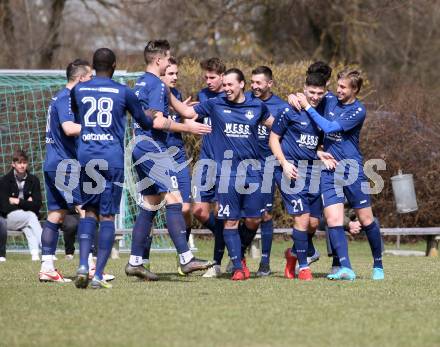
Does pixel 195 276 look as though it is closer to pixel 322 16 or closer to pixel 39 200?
pixel 39 200

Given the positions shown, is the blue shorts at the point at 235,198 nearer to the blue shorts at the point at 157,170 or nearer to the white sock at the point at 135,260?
the blue shorts at the point at 157,170

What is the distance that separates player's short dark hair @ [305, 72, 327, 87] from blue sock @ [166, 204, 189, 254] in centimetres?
185

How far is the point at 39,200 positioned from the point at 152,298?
7.64m

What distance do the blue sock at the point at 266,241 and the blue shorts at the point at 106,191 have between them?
2675 millimetres

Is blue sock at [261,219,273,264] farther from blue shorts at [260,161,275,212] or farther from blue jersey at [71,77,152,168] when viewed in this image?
blue jersey at [71,77,152,168]

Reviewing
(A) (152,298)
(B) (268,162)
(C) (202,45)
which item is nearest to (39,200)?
(B) (268,162)

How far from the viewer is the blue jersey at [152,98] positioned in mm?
9891

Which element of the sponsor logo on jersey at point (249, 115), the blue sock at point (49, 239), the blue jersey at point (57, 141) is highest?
the sponsor logo on jersey at point (249, 115)

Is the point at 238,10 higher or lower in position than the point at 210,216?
higher

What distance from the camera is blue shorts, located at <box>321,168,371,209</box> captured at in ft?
33.8

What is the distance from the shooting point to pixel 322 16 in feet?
91.4

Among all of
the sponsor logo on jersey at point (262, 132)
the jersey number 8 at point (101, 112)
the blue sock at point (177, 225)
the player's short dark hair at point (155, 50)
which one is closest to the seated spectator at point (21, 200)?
the sponsor logo on jersey at point (262, 132)

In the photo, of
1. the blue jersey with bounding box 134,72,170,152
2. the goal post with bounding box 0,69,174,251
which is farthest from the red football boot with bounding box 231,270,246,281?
the goal post with bounding box 0,69,174,251

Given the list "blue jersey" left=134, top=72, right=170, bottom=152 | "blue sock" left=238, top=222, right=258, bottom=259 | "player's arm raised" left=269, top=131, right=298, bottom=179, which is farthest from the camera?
"blue sock" left=238, top=222, right=258, bottom=259
